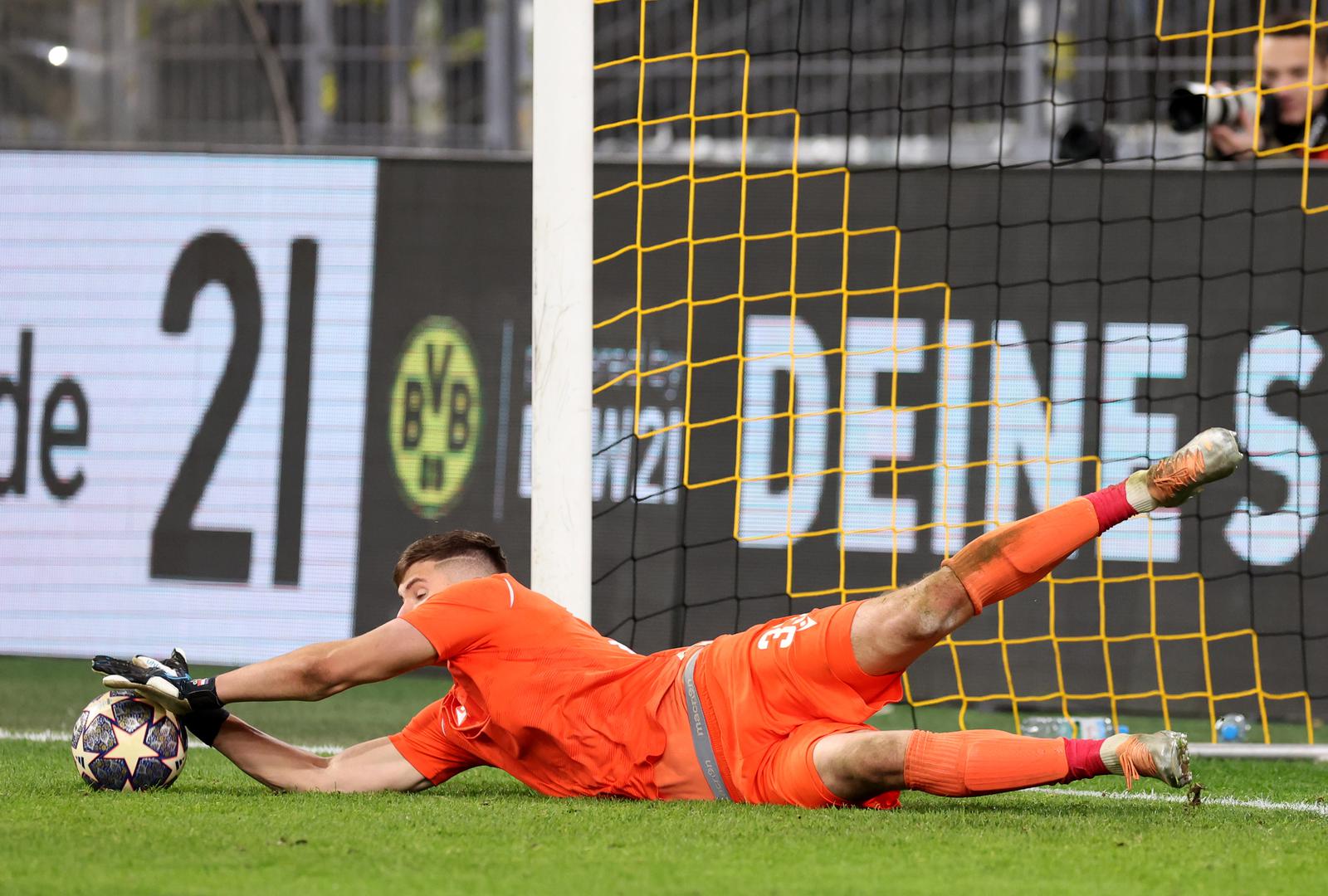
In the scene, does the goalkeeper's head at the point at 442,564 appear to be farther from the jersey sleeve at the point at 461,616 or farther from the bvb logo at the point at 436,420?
the bvb logo at the point at 436,420

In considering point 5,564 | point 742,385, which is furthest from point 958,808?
point 5,564

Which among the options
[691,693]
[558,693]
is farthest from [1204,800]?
[558,693]

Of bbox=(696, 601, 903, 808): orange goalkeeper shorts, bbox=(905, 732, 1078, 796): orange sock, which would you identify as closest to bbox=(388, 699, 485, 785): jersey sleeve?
bbox=(696, 601, 903, 808): orange goalkeeper shorts

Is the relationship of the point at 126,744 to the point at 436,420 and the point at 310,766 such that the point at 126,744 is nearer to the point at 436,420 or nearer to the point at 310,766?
the point at 310,766

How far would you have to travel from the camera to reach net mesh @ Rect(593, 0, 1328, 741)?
610 centimetres

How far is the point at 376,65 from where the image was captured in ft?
31.0

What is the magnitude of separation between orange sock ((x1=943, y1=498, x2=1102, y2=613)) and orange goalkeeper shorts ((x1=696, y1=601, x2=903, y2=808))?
0.86 feet

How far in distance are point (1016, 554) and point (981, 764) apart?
18.4 inches

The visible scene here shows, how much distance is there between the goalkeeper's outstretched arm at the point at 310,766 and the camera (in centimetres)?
383

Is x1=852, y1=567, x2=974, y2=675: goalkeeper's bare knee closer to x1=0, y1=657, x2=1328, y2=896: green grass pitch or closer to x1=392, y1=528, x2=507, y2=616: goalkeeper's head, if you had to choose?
x1=0, y1=657, x2=1328, y2=896: green grass pitch

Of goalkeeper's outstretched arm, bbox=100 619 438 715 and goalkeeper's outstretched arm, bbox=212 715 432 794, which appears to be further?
goalkeeper's outstretched arm, bbox=212 715 432 794

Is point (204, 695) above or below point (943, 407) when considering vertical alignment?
below

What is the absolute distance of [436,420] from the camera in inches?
261

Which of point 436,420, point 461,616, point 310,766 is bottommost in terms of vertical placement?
point 310,766
